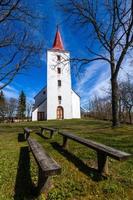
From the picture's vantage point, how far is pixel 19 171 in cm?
556

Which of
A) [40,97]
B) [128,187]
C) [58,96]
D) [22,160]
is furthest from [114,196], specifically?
[40,97]

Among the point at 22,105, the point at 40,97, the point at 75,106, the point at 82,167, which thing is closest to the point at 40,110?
the point at 40,97

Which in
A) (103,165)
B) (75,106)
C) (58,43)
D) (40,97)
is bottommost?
(103,165)

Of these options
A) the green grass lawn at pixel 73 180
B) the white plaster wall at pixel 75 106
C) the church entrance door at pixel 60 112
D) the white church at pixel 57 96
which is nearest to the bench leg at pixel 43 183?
the green grass lawn at pixel 73 180

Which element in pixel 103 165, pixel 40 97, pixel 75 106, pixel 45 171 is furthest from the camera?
pixel 40 97

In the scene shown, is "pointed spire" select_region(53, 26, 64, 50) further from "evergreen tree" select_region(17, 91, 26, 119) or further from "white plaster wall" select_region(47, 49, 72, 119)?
"evergreen tree" select_region(17, 91, 26, 119)

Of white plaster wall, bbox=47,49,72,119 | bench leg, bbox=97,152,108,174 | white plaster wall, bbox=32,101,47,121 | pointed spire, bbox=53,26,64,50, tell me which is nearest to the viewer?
bench leg, bbox=97,152,108,174

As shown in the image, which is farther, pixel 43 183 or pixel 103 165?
pixel 103 165

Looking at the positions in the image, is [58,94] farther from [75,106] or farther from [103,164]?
[103,164]

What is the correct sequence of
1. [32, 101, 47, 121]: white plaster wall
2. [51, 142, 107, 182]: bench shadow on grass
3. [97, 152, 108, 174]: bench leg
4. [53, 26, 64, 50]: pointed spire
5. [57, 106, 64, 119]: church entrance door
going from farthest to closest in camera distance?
[53, 26, 64, 50]: pointed spire < [32, 101, 47, 121]: white plaster wall < [57, 106, 64, 119]: church entrance door < [97, 152, 108, 174]: bench leg < [51, 142, 107, 182]: bench shadow on grass

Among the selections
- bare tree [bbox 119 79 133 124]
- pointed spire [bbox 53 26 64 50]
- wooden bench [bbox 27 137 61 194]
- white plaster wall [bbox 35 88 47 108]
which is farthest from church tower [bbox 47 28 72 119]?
wooden bench [bbox 27 137 61 194]

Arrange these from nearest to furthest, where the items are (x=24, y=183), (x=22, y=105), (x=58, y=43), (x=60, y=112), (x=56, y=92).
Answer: (x=24, y=183), (x=56, y=92), (x=60, y=112), (x=58, y=43), (x=22, y=105)

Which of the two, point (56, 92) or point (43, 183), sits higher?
point (56, 92)

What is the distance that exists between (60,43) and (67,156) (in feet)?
150
